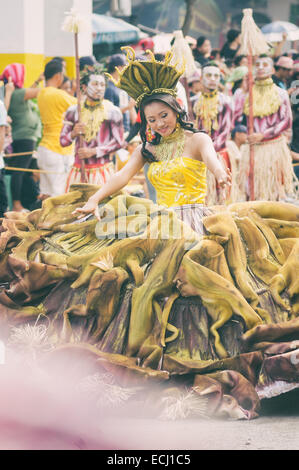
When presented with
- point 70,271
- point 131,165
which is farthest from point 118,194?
point 70,271

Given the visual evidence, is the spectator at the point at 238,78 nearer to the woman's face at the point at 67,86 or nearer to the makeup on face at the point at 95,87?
the woman's face at the point at 67,86

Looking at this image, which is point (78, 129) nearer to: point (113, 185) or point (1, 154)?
point (1, 154)

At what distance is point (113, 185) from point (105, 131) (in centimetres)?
353

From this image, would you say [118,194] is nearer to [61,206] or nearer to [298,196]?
[61,206]

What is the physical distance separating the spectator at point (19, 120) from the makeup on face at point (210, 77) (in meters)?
1.60

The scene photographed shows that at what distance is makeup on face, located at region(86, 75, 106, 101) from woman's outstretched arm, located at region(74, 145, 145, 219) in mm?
3325

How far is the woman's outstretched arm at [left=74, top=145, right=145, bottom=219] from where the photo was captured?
4871 mm

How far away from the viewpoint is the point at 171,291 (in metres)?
4.41

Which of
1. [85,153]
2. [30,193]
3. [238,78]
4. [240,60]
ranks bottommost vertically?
[30,193]

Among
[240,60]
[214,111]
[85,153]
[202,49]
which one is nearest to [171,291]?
[85,153]

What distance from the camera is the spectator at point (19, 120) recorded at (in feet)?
30.6

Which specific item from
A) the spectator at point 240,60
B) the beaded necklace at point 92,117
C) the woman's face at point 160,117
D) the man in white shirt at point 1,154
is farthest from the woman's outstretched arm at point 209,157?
the spectator at point 240,60

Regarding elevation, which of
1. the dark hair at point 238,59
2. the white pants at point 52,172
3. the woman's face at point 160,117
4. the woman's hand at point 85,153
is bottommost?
the white pants at point 52,172

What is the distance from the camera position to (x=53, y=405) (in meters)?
3.95
